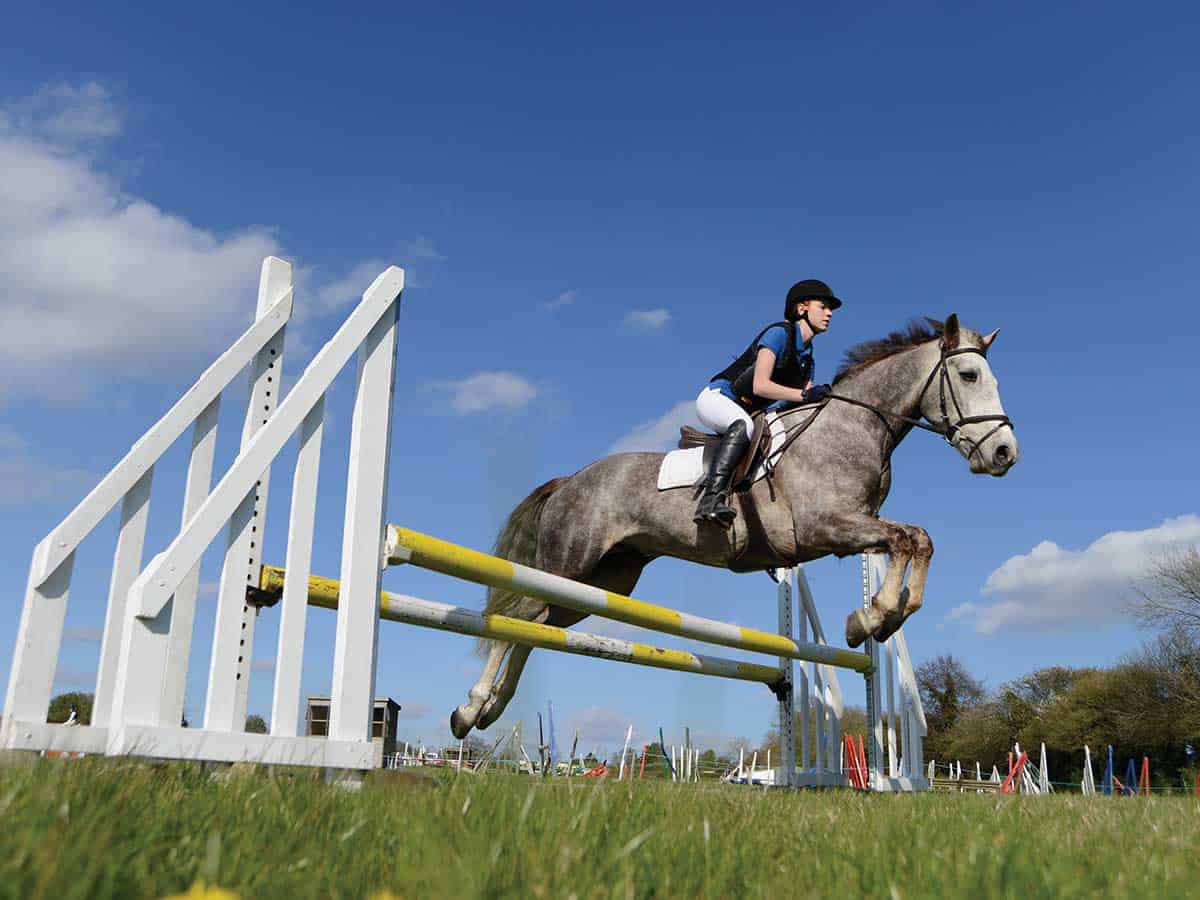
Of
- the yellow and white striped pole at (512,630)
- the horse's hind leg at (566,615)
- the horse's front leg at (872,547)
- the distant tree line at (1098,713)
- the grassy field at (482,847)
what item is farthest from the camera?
the distant tree line at (1098,713)

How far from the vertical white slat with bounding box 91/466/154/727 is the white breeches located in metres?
3.04

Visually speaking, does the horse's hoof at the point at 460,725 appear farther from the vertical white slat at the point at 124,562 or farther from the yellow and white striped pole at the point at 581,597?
the vertical white slat at the point at 124,562

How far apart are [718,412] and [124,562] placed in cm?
320

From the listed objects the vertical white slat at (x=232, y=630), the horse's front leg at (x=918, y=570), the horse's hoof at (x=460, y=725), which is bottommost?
the horse's hoof at (x=460, y=725)

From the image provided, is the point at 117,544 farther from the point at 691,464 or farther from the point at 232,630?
the point at 691,464

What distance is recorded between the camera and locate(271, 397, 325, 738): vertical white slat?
8.60 ft

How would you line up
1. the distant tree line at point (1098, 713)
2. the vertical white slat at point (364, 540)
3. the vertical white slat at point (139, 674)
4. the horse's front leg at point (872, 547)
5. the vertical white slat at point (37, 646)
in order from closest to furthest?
the vertical white slat at point (139, 674)
the vertical white slat at point (37, 646)
the vertical white slat at point (364, 540)
the horse's front leg at point (872, 547)
the distant tree line at point (1098, 713)

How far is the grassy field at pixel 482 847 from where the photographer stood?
1070mm

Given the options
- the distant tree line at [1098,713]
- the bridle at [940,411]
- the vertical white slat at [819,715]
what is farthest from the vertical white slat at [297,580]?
the distant tree line at [1098,713]

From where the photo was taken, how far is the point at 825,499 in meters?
4.87

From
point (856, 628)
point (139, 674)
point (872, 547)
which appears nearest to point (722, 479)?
point (872, 547)

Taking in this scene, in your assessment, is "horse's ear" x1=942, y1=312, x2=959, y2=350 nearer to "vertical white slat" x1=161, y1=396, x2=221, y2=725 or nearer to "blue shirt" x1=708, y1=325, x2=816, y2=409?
"blue shirt" x1=708, y1=325, x2=816, y2=409

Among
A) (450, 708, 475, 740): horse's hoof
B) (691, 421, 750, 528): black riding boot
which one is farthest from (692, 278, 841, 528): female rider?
(450, 708, 475, 740): horse's hoof

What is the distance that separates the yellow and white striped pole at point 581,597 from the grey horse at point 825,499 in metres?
0.52
